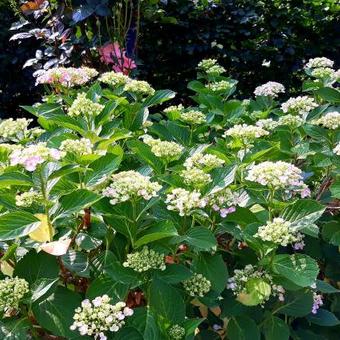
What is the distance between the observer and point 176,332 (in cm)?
93

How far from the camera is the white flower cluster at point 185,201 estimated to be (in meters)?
0.99

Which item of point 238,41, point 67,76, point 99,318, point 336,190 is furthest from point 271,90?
point 238,41

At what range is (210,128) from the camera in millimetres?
1870

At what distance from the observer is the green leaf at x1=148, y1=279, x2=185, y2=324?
3.13ft

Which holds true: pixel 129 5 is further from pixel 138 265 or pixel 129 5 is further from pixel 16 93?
pixel 138 265

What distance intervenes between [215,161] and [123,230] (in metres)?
0.26

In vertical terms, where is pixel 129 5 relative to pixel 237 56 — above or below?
above

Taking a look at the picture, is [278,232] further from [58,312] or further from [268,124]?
[268,124]

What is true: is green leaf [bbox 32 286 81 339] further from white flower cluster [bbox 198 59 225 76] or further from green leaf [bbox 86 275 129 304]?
white flower cluster [bbox 198 59 225 76]

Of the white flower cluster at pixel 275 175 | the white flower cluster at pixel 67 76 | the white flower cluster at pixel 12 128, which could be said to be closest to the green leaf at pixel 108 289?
the white flower cluster at pixel 275 175

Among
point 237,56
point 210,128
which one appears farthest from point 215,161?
point 237,56

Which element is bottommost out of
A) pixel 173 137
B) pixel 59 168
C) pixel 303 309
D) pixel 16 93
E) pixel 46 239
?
pixel 16 93

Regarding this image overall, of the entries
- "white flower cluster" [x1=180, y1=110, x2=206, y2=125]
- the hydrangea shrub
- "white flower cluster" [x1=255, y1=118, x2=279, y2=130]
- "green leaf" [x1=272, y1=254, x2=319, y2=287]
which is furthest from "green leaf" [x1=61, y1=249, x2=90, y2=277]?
"white flower cluster" [x1=255, y1=118, x2=279, y2=130]

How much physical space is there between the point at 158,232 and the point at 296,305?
0.37m
